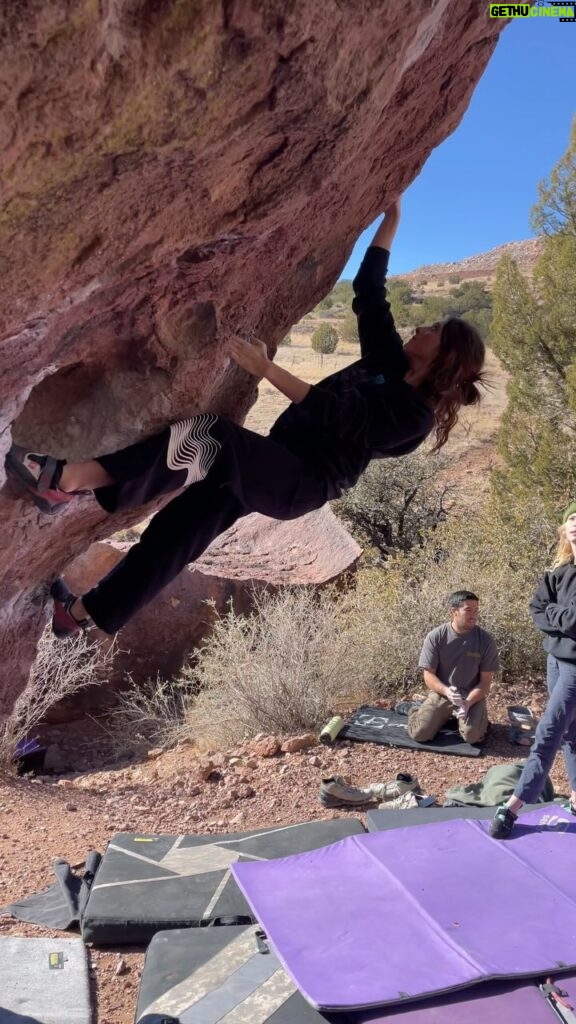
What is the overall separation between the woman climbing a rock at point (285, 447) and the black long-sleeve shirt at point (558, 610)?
5.88 ft

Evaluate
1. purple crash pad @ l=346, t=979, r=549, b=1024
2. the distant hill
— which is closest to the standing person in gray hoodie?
purple crash pad @ l=346, t=979, r=549, b=1024

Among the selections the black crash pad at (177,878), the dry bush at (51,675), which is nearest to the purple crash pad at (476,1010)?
the black crash pad at (177,878)

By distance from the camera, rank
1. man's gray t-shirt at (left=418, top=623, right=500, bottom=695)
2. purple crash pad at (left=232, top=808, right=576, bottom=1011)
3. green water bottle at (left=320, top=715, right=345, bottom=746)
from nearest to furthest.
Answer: purple crash pad at (left=232, top=808, right=576, bottom=1011) → man's gray t-shirt at (left=418, top=623, right=500, bottom=695) → green water bottle at (left=320, top=715, right=345, bottom=746)

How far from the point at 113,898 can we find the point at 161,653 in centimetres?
520

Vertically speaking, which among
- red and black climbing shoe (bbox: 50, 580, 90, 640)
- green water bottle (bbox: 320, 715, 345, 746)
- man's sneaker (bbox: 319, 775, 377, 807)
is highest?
red and black climbing shoe (bbox: 50, 580, 90, 640)

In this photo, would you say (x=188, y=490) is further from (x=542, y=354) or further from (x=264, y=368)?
(x=542, y=354)

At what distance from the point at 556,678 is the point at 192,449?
294cm

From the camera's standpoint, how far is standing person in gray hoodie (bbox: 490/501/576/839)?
15.8 ft

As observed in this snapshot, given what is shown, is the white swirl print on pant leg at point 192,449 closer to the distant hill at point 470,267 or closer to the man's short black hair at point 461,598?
the man's short black hair at point 461,598

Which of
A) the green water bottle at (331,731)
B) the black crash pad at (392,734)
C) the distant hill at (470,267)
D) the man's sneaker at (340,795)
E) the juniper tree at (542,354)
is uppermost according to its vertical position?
the distant hill at (470,267)

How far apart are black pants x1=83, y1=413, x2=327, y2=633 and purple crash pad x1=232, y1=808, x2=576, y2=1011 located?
1870 millimetres

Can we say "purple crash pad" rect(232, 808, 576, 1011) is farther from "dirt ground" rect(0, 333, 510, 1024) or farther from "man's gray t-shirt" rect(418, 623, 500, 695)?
"man's gray t-shirt" rect(418, 623, 500, 695)

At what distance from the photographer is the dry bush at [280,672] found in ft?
26.3

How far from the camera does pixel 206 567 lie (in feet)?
33.5
